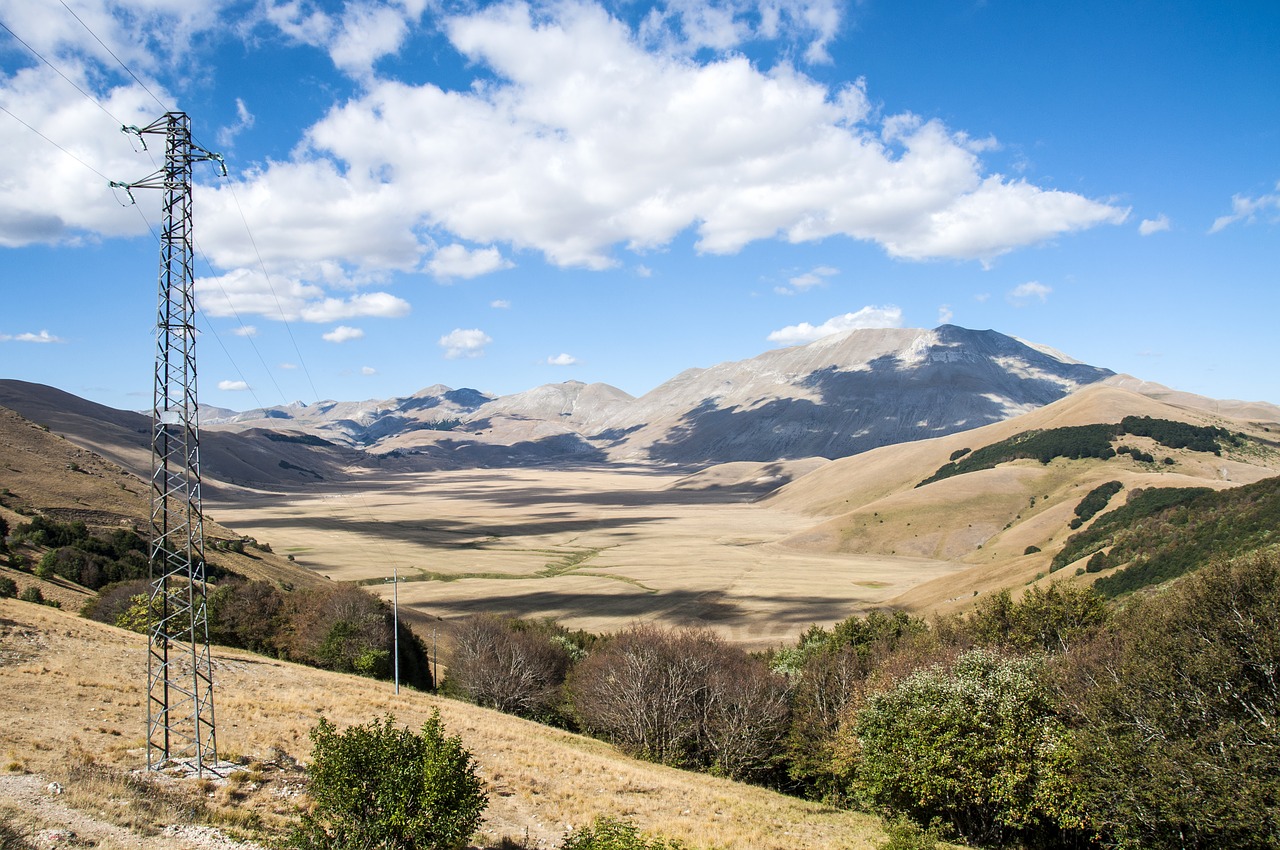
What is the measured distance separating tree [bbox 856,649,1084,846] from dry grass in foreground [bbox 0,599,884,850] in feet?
7.55

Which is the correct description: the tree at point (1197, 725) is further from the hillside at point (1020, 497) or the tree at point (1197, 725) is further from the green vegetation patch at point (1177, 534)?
the hillside at point (1020, 497)

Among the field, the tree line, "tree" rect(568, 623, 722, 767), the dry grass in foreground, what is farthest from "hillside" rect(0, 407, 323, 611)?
the tree line

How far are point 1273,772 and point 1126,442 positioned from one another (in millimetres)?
134150

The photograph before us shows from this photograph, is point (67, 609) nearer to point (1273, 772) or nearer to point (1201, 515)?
point (1273, 772)

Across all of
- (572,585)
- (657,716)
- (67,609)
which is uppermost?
(67,609)

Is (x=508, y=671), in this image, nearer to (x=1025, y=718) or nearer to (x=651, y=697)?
(x=651, y=697)

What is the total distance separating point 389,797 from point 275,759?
9407mm

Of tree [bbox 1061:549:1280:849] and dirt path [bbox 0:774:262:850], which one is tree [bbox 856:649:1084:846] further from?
dirt path [bbox 0:774:262:850]

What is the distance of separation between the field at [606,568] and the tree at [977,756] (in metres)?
40.9

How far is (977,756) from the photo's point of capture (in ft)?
76.4

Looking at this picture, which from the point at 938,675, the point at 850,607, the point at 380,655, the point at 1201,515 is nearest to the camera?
the point at 938,675

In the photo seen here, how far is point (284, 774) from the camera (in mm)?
21672

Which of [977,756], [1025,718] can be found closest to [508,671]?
[977,756]

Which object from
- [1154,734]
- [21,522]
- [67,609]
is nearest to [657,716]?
[1154,734]
